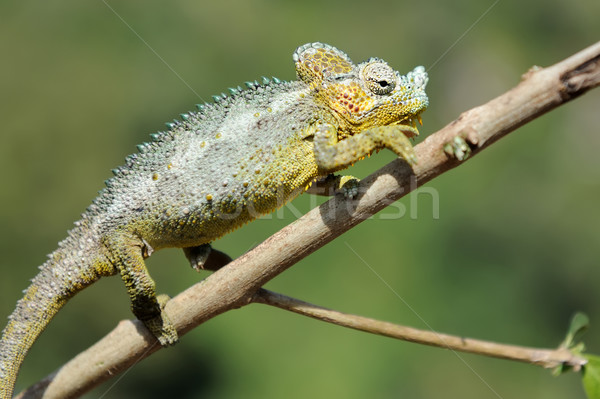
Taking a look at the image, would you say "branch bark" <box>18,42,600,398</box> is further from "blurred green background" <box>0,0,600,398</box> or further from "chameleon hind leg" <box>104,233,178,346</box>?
"blurred green background" <box>0,0,600,398</box>

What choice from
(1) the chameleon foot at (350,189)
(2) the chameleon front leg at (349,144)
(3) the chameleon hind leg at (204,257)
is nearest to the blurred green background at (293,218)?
(3) the chameleon hind leg at (204,257)

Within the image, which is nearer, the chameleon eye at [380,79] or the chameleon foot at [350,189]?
the chameleon foot at [350,189]

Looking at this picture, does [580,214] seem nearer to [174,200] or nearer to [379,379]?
[379,379]

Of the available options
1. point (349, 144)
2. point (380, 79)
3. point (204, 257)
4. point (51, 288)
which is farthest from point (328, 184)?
point (51, 288)

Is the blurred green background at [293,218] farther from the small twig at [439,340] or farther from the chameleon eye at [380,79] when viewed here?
the small twig at [439,340]

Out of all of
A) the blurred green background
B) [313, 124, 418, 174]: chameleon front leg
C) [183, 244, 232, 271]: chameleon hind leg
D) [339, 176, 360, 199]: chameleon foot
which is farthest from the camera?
the blurred green background

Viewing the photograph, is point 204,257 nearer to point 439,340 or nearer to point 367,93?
point 367,93

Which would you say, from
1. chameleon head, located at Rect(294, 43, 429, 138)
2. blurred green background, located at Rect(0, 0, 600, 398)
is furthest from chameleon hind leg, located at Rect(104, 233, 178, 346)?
blurred green background, located at Rect(0, 0, 600, 398)

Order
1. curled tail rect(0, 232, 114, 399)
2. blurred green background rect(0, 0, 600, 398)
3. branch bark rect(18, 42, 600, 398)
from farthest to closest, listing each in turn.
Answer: blurred green background rect(0, 0, 600, 398) → curled tail rect(0, 232, 114, 399) → branch bark rect(18, 42, 600, 398)
